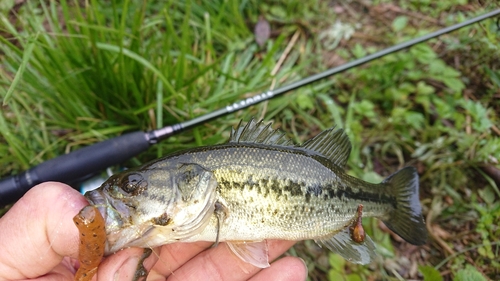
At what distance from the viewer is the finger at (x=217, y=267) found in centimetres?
252

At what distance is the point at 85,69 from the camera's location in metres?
2.96

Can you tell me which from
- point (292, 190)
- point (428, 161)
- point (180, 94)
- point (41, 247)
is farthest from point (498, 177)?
point (41, 247)

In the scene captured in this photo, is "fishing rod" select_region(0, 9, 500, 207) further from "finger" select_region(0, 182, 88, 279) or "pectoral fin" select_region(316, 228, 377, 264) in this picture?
"pectoral fin" select_region(316, 228, 377, 264)

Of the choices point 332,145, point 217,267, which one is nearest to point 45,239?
point 217,267

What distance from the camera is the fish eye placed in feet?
6.71

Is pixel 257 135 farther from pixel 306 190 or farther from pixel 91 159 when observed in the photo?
pixel 91 159

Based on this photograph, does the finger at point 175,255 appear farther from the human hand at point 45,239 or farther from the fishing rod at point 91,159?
the fishing rod at point 91,159

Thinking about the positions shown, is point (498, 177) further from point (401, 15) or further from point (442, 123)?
point (401, 15)

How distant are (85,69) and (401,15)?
362 centimetres

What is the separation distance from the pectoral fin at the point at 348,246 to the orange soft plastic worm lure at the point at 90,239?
1.40m

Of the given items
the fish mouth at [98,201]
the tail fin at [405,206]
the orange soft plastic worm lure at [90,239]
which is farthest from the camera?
the tail fin at [405,206]

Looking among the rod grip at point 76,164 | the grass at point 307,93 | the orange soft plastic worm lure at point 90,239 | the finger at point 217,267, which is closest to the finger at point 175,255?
the finger at point 217,267

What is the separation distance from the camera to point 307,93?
3900 mm

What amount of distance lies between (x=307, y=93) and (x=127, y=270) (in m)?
2.53
